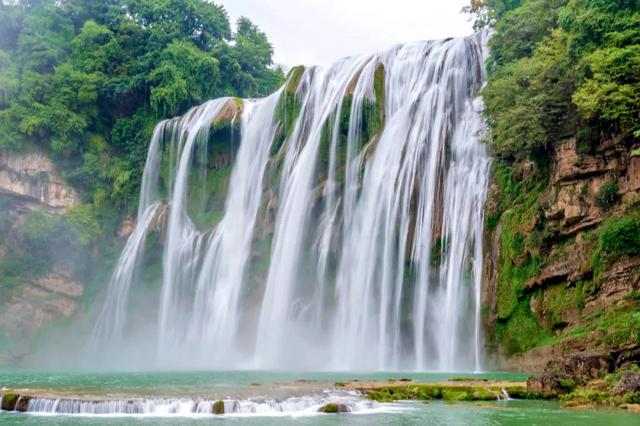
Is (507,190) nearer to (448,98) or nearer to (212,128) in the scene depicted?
(448,98)

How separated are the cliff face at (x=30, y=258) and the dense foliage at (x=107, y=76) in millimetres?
1389

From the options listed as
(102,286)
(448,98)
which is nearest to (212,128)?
(102,286)

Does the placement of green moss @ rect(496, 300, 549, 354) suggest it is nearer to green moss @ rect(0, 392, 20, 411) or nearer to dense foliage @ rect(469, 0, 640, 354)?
dense foliage @ rect(469, 0, 640, 354)

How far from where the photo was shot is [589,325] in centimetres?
2180

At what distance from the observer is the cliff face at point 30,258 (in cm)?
4062

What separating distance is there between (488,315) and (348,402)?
11.4 m

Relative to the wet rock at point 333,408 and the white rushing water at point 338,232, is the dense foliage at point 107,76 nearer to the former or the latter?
the white rushing water at point 338,232

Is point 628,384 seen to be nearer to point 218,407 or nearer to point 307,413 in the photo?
point 307,413

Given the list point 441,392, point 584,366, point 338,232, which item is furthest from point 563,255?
A: point 338,232

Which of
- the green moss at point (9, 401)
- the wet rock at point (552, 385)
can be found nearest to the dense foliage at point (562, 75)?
the wet rock at point (552, 385)

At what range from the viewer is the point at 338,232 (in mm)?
32625

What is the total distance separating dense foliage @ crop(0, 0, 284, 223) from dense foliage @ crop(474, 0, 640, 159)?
23.2m

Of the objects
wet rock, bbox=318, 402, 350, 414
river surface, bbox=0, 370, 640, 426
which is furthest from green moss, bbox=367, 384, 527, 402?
wet rock, bbox=318, 402, 350, 414

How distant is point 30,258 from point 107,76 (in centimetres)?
1253
